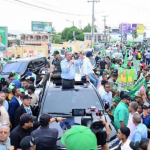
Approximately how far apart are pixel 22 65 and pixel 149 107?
358 inches

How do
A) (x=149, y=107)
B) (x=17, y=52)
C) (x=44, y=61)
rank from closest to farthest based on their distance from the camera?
(x=149, y=107) → (x=44, y=61) → (x=17, y=52)

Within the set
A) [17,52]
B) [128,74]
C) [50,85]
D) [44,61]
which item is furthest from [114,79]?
[17,52]

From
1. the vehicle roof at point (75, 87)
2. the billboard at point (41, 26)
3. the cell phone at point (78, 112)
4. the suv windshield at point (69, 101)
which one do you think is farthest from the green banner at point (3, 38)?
the billboard at point (41, 26)

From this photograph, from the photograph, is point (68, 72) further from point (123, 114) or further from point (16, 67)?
point (16, 67)

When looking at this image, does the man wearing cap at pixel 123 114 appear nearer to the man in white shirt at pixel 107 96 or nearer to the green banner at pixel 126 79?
the man in white shirt at pixel 107 96

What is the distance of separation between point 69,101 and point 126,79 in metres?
3.03

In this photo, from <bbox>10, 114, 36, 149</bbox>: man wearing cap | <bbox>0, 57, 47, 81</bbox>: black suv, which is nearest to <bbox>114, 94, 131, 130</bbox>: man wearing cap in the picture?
<bbox>10, 114, 36, 149</bbox>: man wearing cap

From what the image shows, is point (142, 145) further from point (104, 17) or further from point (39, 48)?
point (104, 17)

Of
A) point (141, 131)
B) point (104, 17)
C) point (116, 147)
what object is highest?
point (104, 17)

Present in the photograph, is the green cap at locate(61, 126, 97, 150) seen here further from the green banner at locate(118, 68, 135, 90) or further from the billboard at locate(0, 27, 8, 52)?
the billboard at locate(0, 27, 8, 52)

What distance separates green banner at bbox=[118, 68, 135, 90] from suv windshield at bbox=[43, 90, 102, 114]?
7.45ft

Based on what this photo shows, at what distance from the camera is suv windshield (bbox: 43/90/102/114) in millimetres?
6830

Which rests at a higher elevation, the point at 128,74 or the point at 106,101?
the point at 128,74

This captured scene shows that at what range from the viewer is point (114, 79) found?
10.5 meters
